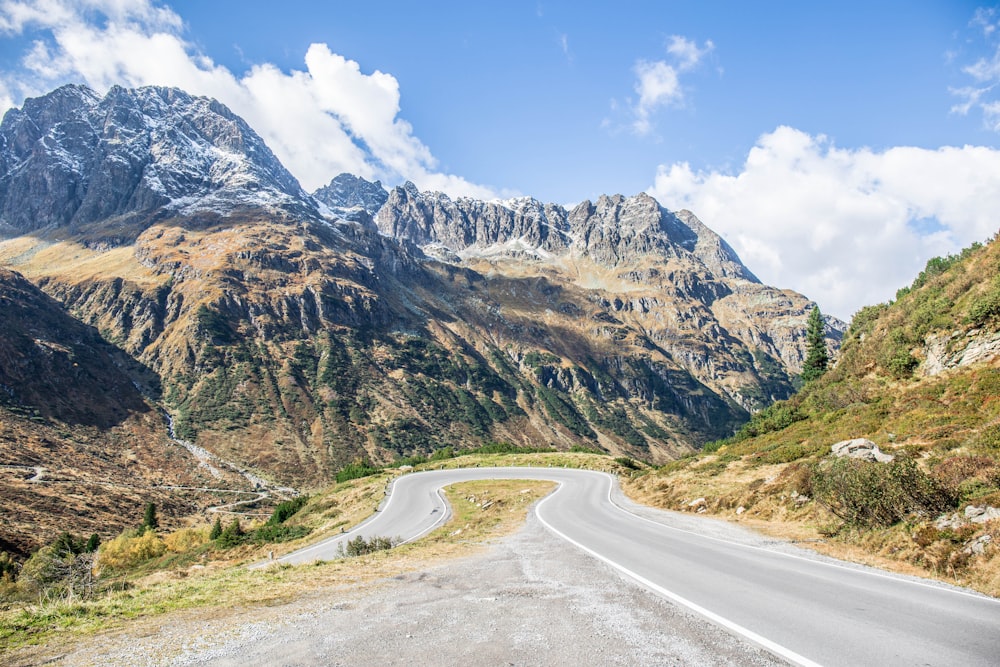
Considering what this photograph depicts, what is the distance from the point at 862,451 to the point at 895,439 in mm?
3045

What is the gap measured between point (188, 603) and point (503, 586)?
6386 millimetres

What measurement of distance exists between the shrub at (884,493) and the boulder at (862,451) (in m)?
3.65

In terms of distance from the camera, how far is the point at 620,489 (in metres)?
37.2

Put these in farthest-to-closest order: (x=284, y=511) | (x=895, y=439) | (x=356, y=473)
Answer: (x=356, y=473) → (x=284, y=511) → (x=895, y=439)

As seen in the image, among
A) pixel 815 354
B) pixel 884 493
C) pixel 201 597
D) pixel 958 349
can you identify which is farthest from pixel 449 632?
pixel 815 354

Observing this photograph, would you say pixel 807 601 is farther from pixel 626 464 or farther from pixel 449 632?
pixel 626 464

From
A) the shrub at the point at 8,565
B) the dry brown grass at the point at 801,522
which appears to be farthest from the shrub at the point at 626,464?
the shrub at the point at 8,565

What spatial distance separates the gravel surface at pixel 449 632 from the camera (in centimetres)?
615

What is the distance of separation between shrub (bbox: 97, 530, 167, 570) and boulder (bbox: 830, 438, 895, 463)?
53.3 meters

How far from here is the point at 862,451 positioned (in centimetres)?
1912

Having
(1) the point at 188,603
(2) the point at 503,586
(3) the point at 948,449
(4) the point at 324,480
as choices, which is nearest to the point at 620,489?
(3) the point at 948,449

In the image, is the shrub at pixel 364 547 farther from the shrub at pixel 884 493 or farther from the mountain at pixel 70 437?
the mountain at pixel 70 437

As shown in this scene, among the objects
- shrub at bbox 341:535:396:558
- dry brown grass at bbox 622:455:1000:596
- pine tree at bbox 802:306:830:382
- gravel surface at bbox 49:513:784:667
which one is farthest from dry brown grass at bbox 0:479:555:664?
pine tree at bbox 802:306:830:382

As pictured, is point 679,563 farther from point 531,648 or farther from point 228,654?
point 228,654
